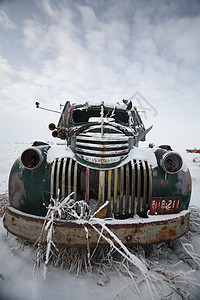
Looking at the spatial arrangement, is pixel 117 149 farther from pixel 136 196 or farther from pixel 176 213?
pixel 176 213

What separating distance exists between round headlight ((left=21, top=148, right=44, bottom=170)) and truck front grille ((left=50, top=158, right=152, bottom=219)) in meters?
0.18

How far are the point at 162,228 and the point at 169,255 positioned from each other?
0.60m

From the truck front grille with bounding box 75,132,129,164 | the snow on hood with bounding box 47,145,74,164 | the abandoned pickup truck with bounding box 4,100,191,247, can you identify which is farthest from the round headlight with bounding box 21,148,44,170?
the truck front grille with bounding box 75,132,129,164

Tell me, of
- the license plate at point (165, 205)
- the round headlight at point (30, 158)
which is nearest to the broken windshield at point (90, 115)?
the round headlight at point (30, 158)

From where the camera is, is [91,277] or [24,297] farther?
[91,277]

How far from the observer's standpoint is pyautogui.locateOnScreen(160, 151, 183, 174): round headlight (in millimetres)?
1841

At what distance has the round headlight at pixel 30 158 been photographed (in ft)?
5.88

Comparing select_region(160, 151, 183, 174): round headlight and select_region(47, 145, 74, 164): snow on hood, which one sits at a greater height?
select_region(47, 145, 74, 164): snow on hood

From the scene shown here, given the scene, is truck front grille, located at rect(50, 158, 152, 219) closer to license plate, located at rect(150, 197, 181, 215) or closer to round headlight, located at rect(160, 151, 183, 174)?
license plate, located at rect(150, 197, 181, 215)

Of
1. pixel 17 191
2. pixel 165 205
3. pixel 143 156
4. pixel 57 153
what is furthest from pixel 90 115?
pixel 165 205

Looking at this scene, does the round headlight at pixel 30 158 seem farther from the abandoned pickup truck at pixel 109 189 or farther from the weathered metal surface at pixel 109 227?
the weathered metal surface at pixel 109 227

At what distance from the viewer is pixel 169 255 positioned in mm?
1910

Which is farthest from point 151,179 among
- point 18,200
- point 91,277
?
point 18,200

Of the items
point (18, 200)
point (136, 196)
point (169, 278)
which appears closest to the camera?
point (169, 278)
